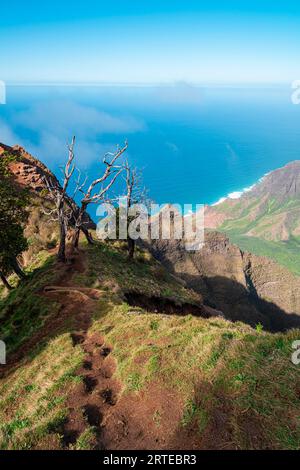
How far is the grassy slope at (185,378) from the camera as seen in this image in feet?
32.2

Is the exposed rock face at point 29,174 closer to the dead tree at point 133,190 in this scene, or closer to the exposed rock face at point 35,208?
the exposed rock face at point 35,208

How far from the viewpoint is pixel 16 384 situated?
15.8 metres

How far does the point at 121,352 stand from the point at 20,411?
15.2 ft

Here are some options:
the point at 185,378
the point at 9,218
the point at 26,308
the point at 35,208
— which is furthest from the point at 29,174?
the point at 185,378

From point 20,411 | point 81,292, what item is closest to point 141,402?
point 20,411

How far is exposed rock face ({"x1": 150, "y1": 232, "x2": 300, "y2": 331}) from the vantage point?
69.1m

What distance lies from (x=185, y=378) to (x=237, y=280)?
6598cm

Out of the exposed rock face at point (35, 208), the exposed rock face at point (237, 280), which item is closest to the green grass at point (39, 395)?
the exposed rock face at point (35, 208)

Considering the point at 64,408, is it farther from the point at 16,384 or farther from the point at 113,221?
the point at 113,221

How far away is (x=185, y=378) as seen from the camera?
38.9ft

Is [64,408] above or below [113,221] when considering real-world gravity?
below

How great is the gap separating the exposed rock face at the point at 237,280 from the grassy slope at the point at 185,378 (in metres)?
50.2

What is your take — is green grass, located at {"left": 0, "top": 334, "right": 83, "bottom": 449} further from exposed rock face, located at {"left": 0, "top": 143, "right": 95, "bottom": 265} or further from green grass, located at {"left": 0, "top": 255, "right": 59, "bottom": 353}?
exposed rock face, located at {"left": 0, "top": 143, "right": 95, "bottom": 265}
